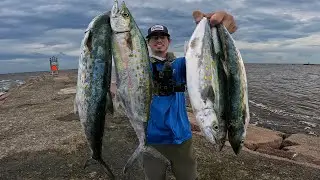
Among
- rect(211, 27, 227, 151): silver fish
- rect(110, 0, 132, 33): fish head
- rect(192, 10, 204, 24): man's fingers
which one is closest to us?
rect(110, 0, 132, 33): fish head

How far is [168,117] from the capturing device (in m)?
4.72

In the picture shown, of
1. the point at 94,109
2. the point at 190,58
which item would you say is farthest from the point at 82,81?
the point at 190,58

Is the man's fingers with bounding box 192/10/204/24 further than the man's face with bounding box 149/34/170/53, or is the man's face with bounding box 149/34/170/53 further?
the man's face with bounding box 149/34/170/53

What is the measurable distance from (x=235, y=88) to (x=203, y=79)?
16.7 inches

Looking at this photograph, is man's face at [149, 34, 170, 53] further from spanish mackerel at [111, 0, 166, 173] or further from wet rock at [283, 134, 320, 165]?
wet rock at [283, 134, 320, 165]

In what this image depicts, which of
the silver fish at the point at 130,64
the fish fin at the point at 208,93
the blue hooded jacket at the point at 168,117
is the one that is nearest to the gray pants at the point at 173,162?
the blue hooded jacket at the point at 168,117

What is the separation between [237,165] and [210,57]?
4.18 m

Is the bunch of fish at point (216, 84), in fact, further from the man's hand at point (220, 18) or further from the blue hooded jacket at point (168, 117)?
the blue hooded jacket at point (168, 117)

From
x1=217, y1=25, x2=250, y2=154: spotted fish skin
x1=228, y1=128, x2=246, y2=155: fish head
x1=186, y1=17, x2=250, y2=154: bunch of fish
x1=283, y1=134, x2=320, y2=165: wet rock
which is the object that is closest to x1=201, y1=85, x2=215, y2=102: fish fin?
x1=186, y1=17, x2=250, y2=154: bunch of fish

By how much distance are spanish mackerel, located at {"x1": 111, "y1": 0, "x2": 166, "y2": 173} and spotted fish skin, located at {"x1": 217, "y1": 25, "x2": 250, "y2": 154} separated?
2.96ft

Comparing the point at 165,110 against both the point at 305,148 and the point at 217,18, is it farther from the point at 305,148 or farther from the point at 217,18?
the point at 305,148

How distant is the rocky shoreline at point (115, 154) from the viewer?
7316 millimetres

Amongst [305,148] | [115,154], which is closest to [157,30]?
[115,154]

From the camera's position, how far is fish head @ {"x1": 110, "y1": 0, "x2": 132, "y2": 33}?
3.74m
